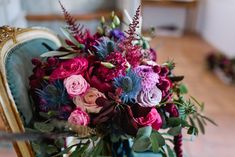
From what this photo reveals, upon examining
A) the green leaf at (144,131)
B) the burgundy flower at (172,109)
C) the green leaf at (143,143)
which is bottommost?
the green leaf at (143,143)

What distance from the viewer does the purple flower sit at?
72cm

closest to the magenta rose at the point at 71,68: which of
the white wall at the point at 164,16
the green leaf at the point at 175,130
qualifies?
the green leaf at the point at 175,130

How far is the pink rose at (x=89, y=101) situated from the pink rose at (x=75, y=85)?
20 mm

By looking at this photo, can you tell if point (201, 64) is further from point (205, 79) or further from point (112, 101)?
point (112, 101)

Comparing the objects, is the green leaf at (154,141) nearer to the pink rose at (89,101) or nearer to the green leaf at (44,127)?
the pink rose at (89,101)

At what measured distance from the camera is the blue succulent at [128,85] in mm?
698

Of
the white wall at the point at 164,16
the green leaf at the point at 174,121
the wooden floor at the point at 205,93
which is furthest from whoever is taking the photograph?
the white wall at the point at 164,16

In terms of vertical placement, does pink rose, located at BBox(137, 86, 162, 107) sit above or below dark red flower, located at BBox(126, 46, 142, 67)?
below

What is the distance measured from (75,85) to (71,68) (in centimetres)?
6

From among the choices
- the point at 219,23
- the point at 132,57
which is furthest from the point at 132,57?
the point at 219,23

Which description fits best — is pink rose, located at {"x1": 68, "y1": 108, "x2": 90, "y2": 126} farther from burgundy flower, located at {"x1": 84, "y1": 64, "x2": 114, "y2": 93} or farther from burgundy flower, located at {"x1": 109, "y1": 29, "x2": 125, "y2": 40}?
burgundy flower, located at {"x1": 109, "y1": 29, "x2": 125, "y2": 40}

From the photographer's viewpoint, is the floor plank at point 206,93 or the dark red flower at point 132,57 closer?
the dark red flower at point 132,57

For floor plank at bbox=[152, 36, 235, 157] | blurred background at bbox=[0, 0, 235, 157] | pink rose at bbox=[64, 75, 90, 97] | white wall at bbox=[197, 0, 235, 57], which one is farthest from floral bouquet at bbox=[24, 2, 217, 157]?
white wall at bbox=[197, 0, 235, 57]

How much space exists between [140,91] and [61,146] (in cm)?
29
